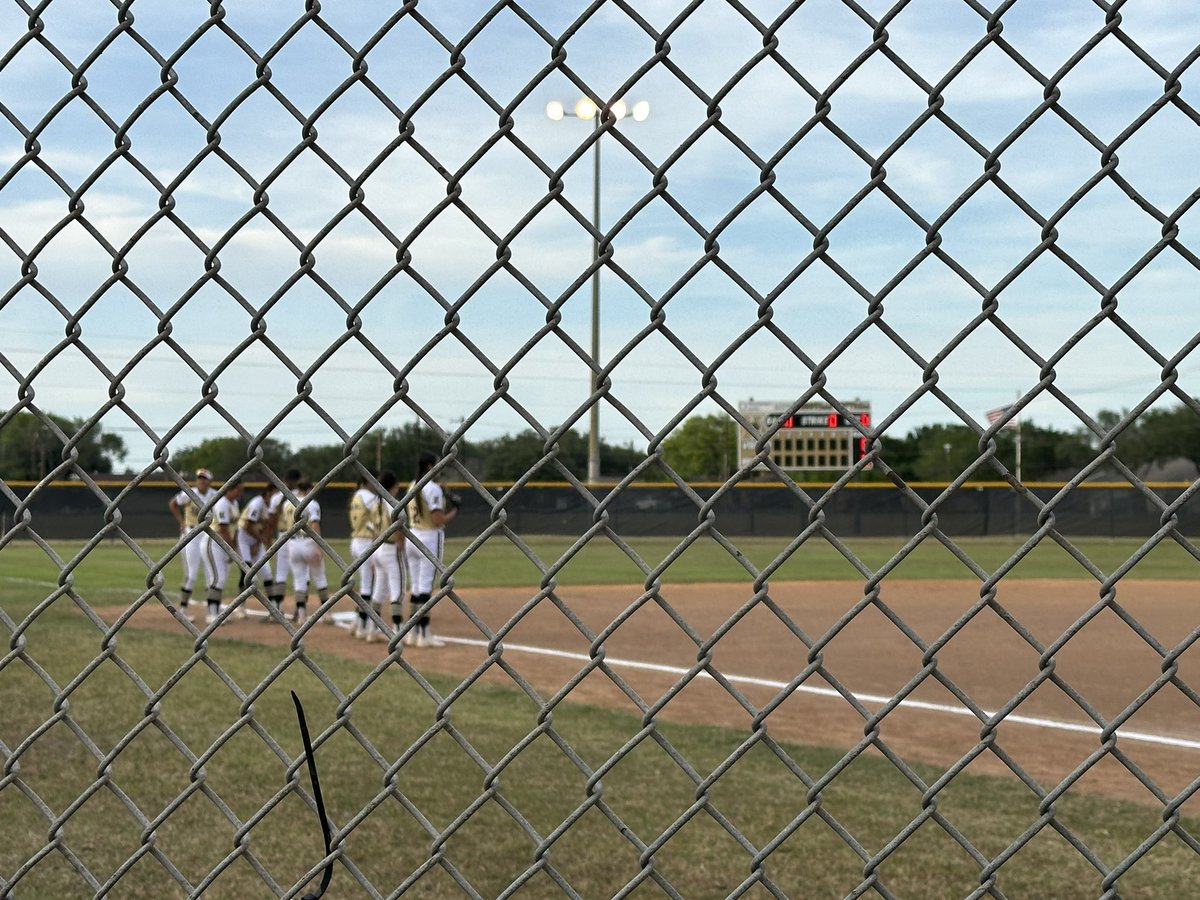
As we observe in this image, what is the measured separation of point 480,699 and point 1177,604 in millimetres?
13152

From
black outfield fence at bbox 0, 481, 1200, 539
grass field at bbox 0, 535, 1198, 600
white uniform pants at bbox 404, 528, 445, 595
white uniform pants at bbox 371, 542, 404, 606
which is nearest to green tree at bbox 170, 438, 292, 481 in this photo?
grass field at bbox 0, 535, 1198, 600

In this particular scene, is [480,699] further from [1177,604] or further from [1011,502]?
[1011,502]

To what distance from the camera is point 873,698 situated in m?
9.55

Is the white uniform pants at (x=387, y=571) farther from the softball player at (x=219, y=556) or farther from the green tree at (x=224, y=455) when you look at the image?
the green tree at (x=224, y=455)

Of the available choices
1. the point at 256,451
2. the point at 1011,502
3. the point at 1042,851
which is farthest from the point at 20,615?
the point at 1011,502

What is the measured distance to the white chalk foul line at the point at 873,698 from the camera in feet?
26.1

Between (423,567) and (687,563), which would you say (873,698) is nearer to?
(423,567)

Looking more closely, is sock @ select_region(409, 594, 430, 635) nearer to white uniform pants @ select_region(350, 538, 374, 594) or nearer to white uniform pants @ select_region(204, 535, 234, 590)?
white uniform pants @ select_region(350, 538, 374, 594)

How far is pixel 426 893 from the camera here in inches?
182

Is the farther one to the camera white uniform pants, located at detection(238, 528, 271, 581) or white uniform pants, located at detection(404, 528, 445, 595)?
white uniform pants, located at detection(238, 528, 271, 581)

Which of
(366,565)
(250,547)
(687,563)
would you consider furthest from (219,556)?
(687,563)

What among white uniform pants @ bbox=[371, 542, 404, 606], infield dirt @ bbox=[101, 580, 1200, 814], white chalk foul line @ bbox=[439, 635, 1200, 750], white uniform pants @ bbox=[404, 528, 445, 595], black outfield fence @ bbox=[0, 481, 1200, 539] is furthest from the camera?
black outfield fence @ bbox=[0, 481, 1200, 539]

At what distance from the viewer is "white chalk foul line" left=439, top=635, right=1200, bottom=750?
797 centimetres

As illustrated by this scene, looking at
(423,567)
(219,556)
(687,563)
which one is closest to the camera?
(423,567)
